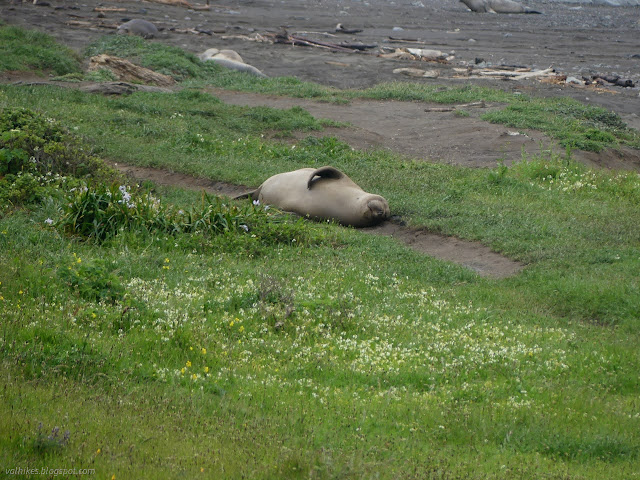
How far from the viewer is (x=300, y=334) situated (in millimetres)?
7180

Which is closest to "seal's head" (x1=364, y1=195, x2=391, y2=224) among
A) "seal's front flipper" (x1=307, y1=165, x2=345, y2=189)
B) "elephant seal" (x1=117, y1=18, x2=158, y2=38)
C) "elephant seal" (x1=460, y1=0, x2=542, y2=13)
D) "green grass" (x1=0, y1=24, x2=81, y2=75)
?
"seal's front flipper" (x1=307, y1=165, x2=345, y2=189)

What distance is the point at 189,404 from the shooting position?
5406 mm

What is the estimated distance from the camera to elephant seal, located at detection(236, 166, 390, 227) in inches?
487

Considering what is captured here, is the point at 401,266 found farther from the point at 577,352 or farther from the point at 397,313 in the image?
the point at 577,352

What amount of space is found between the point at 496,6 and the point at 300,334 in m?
52.1

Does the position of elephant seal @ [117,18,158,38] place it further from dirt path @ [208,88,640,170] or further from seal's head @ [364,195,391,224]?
seal's head @ [364,195,391,224]

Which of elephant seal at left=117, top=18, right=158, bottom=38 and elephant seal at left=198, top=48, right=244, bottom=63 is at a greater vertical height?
elephant seal at left=117, top=18, right=158, bottom=38

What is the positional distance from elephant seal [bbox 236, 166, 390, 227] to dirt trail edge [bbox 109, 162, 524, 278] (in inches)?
10.4

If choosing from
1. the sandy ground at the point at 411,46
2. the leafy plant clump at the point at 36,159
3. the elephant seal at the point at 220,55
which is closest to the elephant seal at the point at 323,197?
the sandy ground at the point at 411,46

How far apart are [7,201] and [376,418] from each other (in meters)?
6.78

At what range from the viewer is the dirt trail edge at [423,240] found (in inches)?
412

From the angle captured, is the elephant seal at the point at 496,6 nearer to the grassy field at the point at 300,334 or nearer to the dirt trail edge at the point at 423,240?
the grassy field at the point at 300,334

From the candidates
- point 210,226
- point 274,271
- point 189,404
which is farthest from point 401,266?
point 189,404

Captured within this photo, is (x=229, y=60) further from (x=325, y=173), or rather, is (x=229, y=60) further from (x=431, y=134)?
(x=325, y=173)
